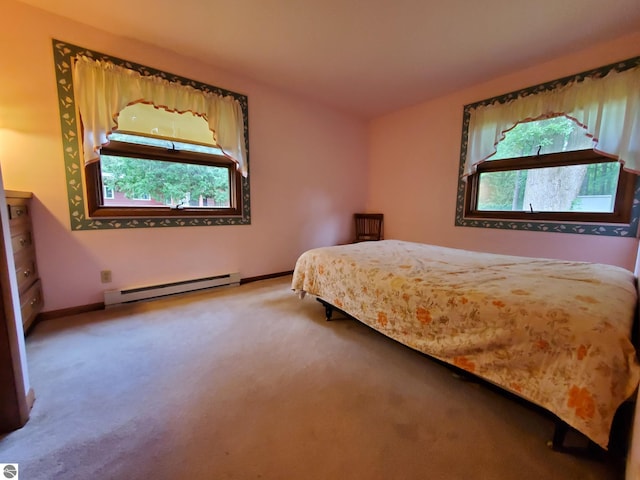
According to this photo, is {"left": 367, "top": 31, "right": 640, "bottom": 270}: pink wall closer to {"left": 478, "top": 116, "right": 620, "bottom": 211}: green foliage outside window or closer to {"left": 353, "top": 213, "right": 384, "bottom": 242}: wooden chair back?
{"left": 353, "top": 213, "right": 384, "bottom": 242}: wooden chair back

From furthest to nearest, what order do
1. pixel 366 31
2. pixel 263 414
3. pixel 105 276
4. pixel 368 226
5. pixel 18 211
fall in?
pixel 368 226
pixel 105 276
pixel 366 31
pixel 18 211
pixel 263 414

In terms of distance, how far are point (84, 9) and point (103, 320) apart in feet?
8.00

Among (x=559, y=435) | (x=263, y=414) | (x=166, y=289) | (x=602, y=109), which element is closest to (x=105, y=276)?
(x=166, y=289)

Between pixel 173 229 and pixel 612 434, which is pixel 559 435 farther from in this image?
pixel 173 229

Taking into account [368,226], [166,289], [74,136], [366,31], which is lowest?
[166,289]

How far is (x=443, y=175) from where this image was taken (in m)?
3.37

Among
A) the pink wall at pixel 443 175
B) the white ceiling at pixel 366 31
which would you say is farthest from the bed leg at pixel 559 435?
the white ceiling at pixel 366 31

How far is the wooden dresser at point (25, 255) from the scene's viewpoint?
1.72m

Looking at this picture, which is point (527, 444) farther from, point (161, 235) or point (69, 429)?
point (161, 235)

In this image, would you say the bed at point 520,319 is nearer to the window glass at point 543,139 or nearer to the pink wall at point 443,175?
the pink wall at point 443,175

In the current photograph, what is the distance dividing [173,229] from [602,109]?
4149 mm

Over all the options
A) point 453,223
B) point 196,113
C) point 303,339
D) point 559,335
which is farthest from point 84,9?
point 453,223

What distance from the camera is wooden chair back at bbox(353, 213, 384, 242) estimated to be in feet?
13.6

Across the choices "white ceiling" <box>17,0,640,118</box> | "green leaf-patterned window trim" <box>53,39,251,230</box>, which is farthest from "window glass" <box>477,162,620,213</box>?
"green leaf-patterned window trim" <box>53,39,251,230</box>
